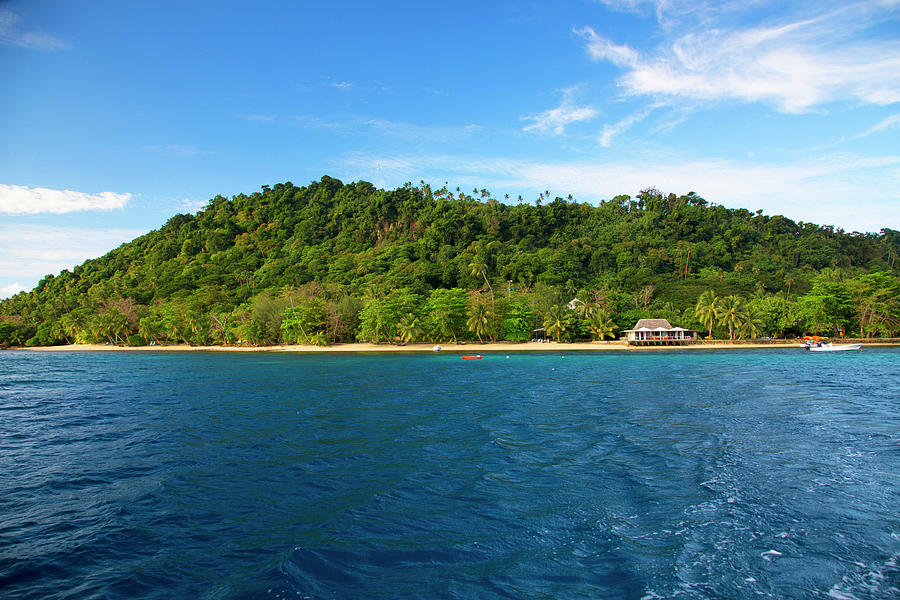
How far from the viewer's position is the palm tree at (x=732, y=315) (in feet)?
237

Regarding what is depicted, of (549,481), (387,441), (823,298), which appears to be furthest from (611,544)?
(823,298)

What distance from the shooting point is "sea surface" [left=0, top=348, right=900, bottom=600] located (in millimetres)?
7711

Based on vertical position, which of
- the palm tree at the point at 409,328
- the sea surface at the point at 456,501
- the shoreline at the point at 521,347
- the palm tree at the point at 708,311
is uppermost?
the palm tree at the point at 708,311

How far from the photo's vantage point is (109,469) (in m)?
13.9

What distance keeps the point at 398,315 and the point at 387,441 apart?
58.7 meters

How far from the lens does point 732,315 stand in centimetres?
7238

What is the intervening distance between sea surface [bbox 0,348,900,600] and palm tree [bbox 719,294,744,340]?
53531 mm

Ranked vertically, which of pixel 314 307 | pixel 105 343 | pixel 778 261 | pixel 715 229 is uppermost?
pixel 715 229

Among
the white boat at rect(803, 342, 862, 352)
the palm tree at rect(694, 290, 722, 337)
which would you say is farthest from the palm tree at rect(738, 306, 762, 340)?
the white boat at rect(803, 342, 862, 352)

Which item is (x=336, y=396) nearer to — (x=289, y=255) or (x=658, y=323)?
(x=658, y=323)

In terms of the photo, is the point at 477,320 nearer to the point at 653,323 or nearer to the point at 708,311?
the point at 653,323

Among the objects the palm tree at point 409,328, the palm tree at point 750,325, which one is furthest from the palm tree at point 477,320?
the palm tree at point 750,325

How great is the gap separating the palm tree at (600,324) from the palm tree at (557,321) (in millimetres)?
4436

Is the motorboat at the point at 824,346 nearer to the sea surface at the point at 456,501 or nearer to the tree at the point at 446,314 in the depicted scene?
the sea surface at the point at 456,501
